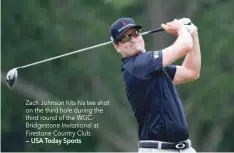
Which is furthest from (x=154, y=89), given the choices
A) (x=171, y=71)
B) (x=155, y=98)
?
(x=171, y=71)

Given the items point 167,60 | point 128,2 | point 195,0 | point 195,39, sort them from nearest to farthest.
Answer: point 167,60, point 195,39, point 128,2, point 195,0

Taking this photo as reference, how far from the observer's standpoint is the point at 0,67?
16609 millimetres

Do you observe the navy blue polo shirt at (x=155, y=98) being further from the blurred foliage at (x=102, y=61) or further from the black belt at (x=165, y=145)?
the blurred foliage at (x=102, y=61)

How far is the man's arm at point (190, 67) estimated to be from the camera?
22.6 feet

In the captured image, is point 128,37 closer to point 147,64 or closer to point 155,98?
point 147,64

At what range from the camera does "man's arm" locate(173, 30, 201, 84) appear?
22.6ft

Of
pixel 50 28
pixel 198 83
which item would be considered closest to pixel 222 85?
pixel 198 83

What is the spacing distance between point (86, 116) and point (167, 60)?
10.5 metres

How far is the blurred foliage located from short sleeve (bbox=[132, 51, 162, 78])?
369 inches

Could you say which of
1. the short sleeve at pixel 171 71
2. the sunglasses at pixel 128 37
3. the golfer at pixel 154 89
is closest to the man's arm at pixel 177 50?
the golfer at pixel 154 89

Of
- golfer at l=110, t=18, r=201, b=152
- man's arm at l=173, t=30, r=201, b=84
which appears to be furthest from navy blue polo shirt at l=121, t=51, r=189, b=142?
man's arm at l=173, t=30, r=201, b=84

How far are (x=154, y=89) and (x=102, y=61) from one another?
10362 mm

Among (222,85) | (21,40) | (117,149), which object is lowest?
(117,149)

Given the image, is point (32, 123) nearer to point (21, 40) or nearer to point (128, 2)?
point (21, 40)
